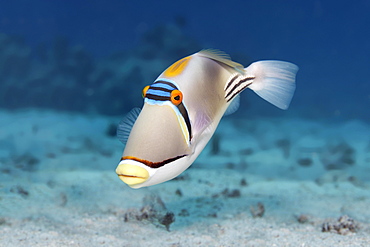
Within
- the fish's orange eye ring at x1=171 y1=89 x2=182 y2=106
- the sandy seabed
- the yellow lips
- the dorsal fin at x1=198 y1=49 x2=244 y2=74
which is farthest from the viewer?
the sandy seabed

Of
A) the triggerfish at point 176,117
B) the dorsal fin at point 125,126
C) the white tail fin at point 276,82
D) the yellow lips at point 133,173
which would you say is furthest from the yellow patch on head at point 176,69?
the white tail fin at point 276,82

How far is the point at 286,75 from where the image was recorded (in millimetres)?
2172

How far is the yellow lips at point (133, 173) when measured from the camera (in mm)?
1368

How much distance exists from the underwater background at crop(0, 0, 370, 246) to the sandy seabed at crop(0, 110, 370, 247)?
0.9 inches

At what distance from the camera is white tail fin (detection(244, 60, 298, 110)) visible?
84.7 inches

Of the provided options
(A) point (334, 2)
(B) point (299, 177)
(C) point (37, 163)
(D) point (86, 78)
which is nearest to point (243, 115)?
(D) point (86, 78)

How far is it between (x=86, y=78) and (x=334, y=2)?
62.2 m

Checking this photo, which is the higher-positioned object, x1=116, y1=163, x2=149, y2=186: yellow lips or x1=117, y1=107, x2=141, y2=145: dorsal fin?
x1=117, y1=107, x2=141, y2=145: dorsal fin

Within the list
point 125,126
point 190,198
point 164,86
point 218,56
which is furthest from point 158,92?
point 190,198

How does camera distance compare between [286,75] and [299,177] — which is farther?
[299,177]

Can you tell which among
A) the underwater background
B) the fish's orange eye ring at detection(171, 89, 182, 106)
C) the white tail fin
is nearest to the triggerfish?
the fish's orange eye ring at detection(171, 89, 182, 106)

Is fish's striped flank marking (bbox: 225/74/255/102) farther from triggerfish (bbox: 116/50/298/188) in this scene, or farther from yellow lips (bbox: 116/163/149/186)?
Answer: yellow lips (bbox: 116/163/149/186)

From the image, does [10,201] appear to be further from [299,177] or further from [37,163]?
[299,177]

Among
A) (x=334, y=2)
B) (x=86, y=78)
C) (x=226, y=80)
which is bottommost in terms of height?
(x=226, y=80)
